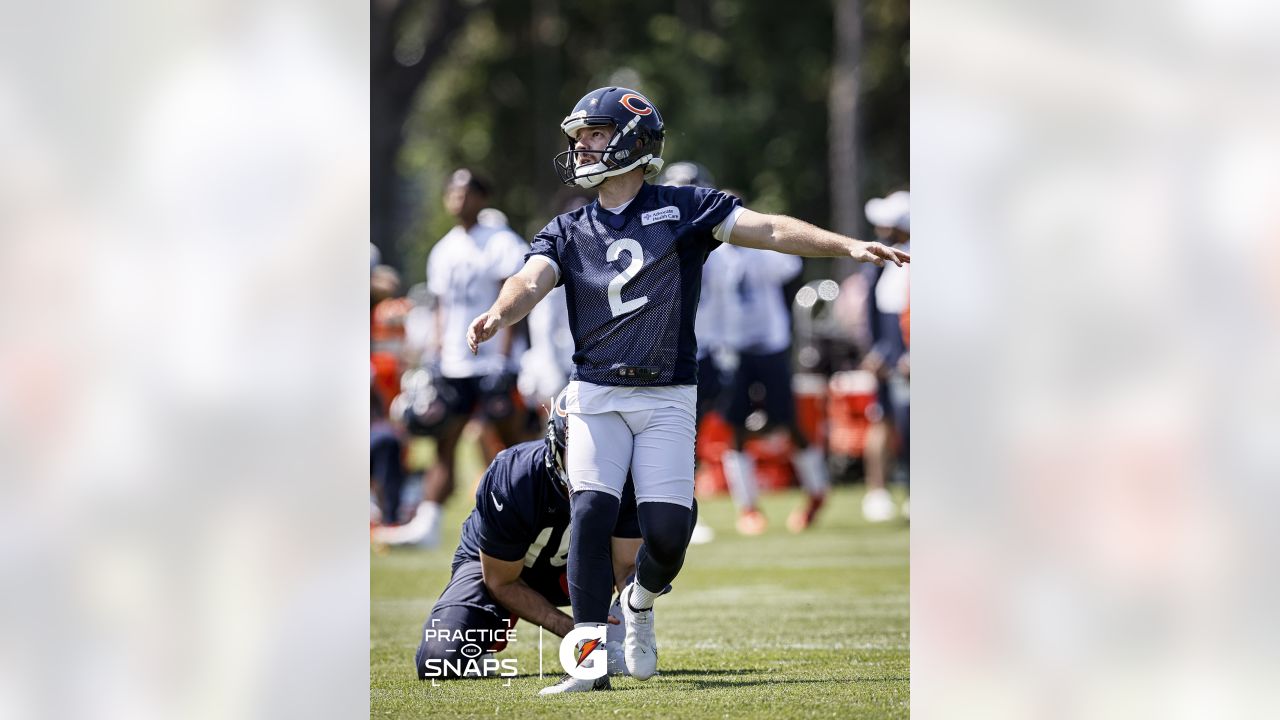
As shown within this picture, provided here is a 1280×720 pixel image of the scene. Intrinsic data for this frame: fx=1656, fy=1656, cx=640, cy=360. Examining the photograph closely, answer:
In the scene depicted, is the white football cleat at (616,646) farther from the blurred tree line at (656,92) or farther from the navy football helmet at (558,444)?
the blurred tree line at (656,92)

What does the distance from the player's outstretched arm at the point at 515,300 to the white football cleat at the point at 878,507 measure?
7114mm

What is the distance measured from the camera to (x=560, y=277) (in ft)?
17.2

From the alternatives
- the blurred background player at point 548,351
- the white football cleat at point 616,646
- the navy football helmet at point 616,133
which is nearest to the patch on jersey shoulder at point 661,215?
the navy football helmet at point 616,133

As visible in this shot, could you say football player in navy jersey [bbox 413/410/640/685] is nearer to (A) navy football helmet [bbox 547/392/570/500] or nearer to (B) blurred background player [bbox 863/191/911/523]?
(A) navy football helmet [bbox 547/392/570/500]

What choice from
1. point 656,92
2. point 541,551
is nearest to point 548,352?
point 541,551

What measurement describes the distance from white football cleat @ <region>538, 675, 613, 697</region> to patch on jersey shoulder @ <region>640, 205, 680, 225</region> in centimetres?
143

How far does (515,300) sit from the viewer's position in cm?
498

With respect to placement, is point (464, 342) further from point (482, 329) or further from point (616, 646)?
point (482, 329)

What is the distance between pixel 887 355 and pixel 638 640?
20.7 ft

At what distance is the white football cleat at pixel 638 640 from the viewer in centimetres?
523

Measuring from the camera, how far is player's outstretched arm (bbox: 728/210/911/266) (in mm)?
4766

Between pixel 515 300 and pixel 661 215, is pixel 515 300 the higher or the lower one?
the lower one
